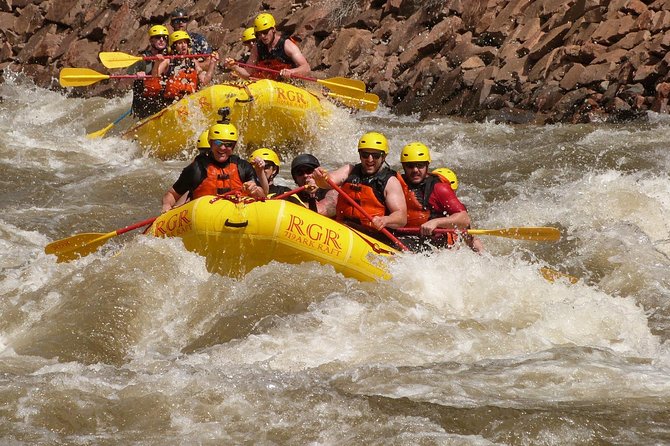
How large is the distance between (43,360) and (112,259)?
1795 millimetres

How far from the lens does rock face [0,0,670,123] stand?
1293cm

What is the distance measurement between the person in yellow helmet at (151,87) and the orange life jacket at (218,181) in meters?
4.27

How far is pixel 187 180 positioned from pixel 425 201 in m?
1.99

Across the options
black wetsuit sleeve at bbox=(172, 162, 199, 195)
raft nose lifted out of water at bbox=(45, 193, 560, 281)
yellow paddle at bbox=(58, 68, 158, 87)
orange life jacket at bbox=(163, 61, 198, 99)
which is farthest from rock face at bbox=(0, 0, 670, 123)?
raft nose lifted out of water at bbox=(45, 193, 560, 281)

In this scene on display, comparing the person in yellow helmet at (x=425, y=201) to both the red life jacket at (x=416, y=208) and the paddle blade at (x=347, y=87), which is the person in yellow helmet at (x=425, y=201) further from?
the paddle blade at (x=347, y=87)

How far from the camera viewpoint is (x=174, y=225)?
26.5ft

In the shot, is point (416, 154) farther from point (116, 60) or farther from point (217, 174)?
point (116, 60)

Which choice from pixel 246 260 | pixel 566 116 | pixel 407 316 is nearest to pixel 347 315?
pixel 407 316

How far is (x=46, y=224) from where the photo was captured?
34.3 feet

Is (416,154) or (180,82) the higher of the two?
(416,154)

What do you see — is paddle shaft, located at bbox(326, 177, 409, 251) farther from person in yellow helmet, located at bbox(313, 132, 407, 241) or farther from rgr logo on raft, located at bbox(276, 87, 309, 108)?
rgr logo on raft, located at bbox(276, 87, 309, 108)

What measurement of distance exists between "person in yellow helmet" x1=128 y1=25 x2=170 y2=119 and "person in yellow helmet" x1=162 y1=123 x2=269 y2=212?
4127mm

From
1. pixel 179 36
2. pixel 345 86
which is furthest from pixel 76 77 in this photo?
pixel 345 86

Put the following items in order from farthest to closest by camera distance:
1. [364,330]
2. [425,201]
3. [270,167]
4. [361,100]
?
1. [361,100]
2. [270,167]
3. [425,201]
4. [364,330]
